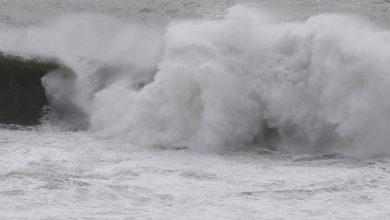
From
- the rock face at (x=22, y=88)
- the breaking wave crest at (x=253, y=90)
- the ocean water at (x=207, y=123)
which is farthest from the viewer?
the rock face at (x=22, y=88)

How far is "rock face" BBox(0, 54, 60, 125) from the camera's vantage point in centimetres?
1182

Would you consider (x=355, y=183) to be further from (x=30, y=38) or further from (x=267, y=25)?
(x=30, y=38)

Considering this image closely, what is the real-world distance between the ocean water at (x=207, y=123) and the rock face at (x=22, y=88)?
12 centimetres

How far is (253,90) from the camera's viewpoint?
36.1ft

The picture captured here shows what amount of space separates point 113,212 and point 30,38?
6586mm

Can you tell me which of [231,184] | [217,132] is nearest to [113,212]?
[231,184]

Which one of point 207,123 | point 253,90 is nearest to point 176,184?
point 207,123

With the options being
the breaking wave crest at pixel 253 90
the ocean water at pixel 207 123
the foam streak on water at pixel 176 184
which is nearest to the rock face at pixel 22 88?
the ocean water at pixel 207 123

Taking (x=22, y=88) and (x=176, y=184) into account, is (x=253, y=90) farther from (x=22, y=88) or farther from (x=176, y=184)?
(x=22, y=88)

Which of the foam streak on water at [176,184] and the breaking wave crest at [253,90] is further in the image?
the breaking wave crest at [253,90]

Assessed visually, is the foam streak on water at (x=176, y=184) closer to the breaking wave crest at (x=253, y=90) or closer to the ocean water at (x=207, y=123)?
the ocean water at (x=207, y=123)

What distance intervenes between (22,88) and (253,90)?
148 inches

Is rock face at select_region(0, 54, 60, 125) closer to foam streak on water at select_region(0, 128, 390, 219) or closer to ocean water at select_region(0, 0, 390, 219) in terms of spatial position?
ocean water at select_region(0, 0, 390, 219)

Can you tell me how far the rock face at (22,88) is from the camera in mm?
11820
